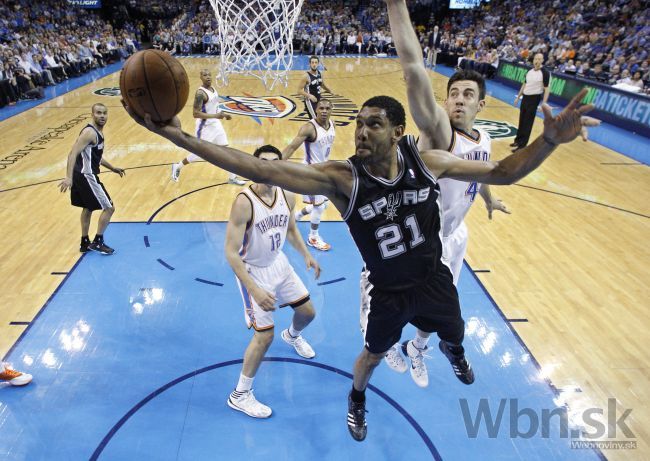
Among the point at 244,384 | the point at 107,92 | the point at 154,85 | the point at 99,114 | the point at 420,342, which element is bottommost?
the point at 107,92

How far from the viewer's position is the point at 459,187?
3.32 m

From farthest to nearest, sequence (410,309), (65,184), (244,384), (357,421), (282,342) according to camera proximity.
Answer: (65,184), (282,342), (244,384), (357,421), (410,309)

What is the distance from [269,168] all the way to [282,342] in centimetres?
250

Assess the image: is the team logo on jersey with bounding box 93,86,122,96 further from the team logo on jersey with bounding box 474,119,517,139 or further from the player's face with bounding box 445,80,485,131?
the player's face with bounding box 445,80,485,131

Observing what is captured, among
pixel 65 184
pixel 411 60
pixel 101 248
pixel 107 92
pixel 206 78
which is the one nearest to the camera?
pixel 411 60

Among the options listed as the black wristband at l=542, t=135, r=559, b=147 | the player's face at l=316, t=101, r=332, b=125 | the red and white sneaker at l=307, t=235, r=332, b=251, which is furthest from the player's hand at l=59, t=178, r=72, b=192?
the black wristband at l=542, t=135, r=559, b=147

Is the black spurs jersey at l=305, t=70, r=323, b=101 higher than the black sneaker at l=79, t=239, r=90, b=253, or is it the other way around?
the black spurs jersey at l=305, t=70, r=323, b=101

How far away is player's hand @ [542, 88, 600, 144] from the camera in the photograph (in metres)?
1.94

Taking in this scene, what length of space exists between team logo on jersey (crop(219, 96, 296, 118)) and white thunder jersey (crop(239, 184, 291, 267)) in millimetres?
9642

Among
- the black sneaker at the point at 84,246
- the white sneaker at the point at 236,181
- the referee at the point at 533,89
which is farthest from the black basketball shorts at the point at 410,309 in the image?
the referee at the point at 533,89

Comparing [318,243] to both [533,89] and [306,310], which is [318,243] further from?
[533,89]

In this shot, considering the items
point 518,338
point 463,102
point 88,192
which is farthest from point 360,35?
point 463,102

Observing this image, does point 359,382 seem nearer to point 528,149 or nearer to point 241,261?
point 241,261

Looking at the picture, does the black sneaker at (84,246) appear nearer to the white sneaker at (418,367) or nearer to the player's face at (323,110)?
the player's face at (323,110)
